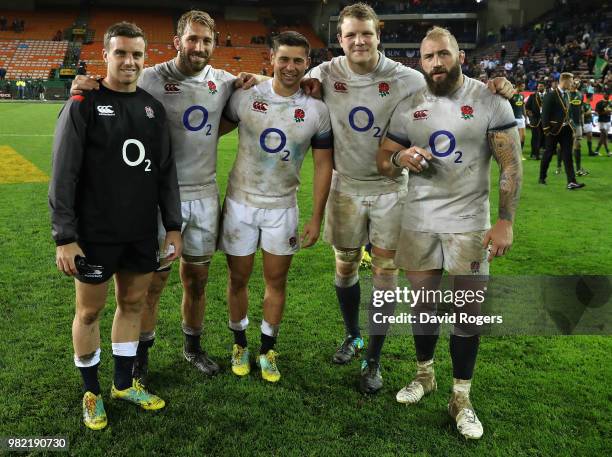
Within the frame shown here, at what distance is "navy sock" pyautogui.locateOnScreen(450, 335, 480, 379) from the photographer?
313 cm

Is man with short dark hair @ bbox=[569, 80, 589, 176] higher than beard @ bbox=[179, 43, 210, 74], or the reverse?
beard @ bbox=[179, 43, 210, 74]

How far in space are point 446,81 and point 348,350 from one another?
2.05 m

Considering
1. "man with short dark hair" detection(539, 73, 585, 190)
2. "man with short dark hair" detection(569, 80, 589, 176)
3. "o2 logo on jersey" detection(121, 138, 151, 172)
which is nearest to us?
"o2 logo on jersey" detection(121, 138, 151, 172)

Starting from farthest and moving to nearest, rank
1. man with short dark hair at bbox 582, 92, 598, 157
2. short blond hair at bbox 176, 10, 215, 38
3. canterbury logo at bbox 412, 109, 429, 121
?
1. man with short dark hair at bbox 582, 92, 598, 157
2. short blond hair at bbox 176, 10, 215, 38
3. canterbury logo at bbox 412, 109, 429, 121

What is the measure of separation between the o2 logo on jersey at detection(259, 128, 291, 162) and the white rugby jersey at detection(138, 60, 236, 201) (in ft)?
1.10

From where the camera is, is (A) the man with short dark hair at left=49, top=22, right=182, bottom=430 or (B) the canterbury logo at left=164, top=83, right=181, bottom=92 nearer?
(A) the man with short dark hair at left=49, top=22, right=182, bottom=430

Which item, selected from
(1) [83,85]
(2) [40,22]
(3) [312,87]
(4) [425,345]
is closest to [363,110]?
(3) [312,87]

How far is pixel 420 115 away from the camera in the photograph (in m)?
3.07

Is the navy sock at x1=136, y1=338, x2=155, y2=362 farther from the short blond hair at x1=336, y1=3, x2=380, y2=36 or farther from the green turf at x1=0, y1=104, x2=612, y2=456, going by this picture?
the short blond hair at x1=336, y1=3, x2=380, y2=36

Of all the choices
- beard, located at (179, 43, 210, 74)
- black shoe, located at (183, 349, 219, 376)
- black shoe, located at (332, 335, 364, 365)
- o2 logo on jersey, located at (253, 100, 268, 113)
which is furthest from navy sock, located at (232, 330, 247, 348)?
beard, located at (179, 43, 210, 74)

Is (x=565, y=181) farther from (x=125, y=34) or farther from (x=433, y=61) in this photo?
(x=125, y=34)

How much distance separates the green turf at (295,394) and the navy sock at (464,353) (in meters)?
0.31

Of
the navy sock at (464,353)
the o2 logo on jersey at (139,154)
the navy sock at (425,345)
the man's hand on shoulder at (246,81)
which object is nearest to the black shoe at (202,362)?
the navy sock at (425,345)

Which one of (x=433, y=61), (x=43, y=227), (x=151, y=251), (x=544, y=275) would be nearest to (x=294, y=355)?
(x=151, y=251)
